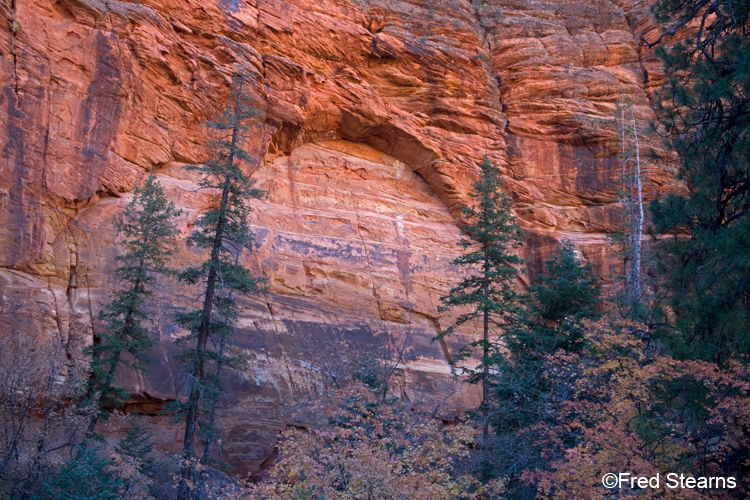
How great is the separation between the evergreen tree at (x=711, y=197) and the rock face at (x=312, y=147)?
1268 centimetres

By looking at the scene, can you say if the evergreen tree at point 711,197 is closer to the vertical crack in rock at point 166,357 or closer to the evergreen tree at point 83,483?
the evergreen tree at point 83,483

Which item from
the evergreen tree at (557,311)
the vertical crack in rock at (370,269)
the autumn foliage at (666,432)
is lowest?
the autumn foliage at (666,432)

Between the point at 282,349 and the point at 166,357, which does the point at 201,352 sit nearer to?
the point at 166,357

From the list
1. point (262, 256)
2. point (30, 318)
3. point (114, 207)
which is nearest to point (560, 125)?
point (262, 256)

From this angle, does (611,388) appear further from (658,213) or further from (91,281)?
(91,281)

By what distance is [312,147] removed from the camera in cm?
2984

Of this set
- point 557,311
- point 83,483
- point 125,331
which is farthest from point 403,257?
point 83,483

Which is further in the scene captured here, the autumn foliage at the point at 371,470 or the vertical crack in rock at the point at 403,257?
the vertical crack in rock at the point at 403,257

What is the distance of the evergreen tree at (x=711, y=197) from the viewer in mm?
8656

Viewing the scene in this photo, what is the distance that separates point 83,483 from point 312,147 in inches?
838

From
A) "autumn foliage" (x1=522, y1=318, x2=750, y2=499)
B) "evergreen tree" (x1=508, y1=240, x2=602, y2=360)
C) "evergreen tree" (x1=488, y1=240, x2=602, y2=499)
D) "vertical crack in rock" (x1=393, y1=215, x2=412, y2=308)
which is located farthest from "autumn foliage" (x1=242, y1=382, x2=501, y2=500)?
"vertical crack in rock" (x1=393, y1=215, x2=412, y2=308)

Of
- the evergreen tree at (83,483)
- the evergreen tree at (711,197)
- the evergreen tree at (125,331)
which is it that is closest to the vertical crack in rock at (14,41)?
the evergreen tree at (125,331)

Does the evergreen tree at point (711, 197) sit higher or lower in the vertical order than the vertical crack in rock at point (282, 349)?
higher

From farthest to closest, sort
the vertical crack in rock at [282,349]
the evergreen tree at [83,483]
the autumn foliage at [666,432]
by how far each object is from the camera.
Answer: the vertical crack in rock at [282,349] < the evergreen tree at [83,483] < the autumn foliage at [666,432]
